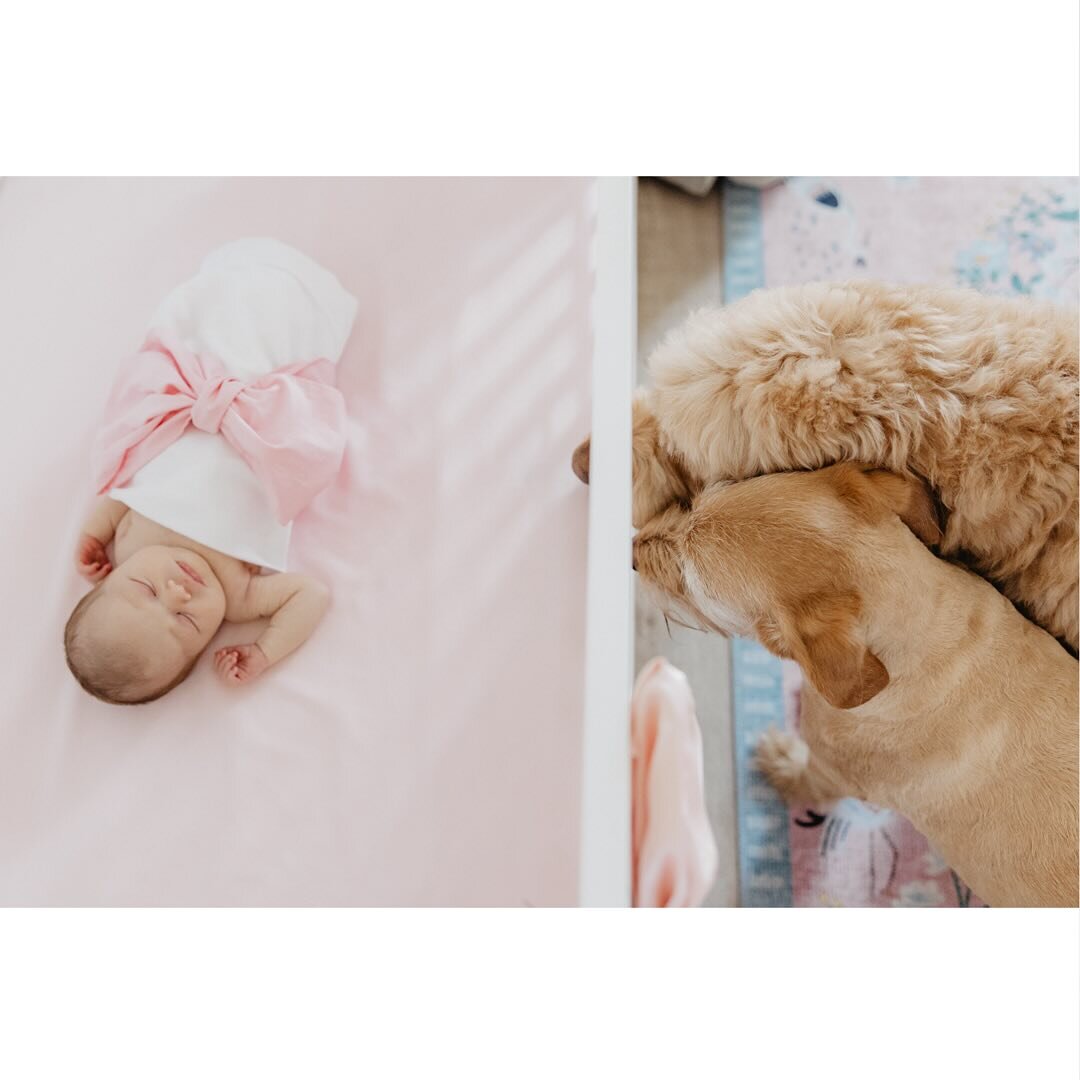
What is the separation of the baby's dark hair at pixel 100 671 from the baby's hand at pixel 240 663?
64mm

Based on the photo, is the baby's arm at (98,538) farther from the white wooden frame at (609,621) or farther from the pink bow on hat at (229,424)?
the white wooden frame at (609,621)

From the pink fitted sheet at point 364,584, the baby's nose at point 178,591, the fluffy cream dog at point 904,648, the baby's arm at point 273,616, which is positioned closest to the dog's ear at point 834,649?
the fluffy cream dog at point 904,648

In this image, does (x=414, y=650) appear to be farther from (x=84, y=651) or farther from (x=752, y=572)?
(x=752, y=572)

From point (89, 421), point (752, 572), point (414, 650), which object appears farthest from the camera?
point (89, 421)

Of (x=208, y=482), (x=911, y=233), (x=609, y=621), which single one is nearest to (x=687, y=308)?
(x=911, y=233)

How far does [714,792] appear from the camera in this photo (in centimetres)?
147

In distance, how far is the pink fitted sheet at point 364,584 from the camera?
45.9 inches

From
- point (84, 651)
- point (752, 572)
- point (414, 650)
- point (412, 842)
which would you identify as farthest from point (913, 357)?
point (84, 651)

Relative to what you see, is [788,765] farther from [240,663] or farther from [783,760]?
[240,663]

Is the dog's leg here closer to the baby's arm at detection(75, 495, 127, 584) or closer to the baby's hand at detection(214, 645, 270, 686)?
the baby's hand at detection(214, 645, 270, 686)

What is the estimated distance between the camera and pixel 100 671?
1.15 m

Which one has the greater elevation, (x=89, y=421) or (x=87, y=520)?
(x=89, y=421)

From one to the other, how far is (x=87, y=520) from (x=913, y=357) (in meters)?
1.11

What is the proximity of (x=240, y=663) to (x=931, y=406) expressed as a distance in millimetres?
912
